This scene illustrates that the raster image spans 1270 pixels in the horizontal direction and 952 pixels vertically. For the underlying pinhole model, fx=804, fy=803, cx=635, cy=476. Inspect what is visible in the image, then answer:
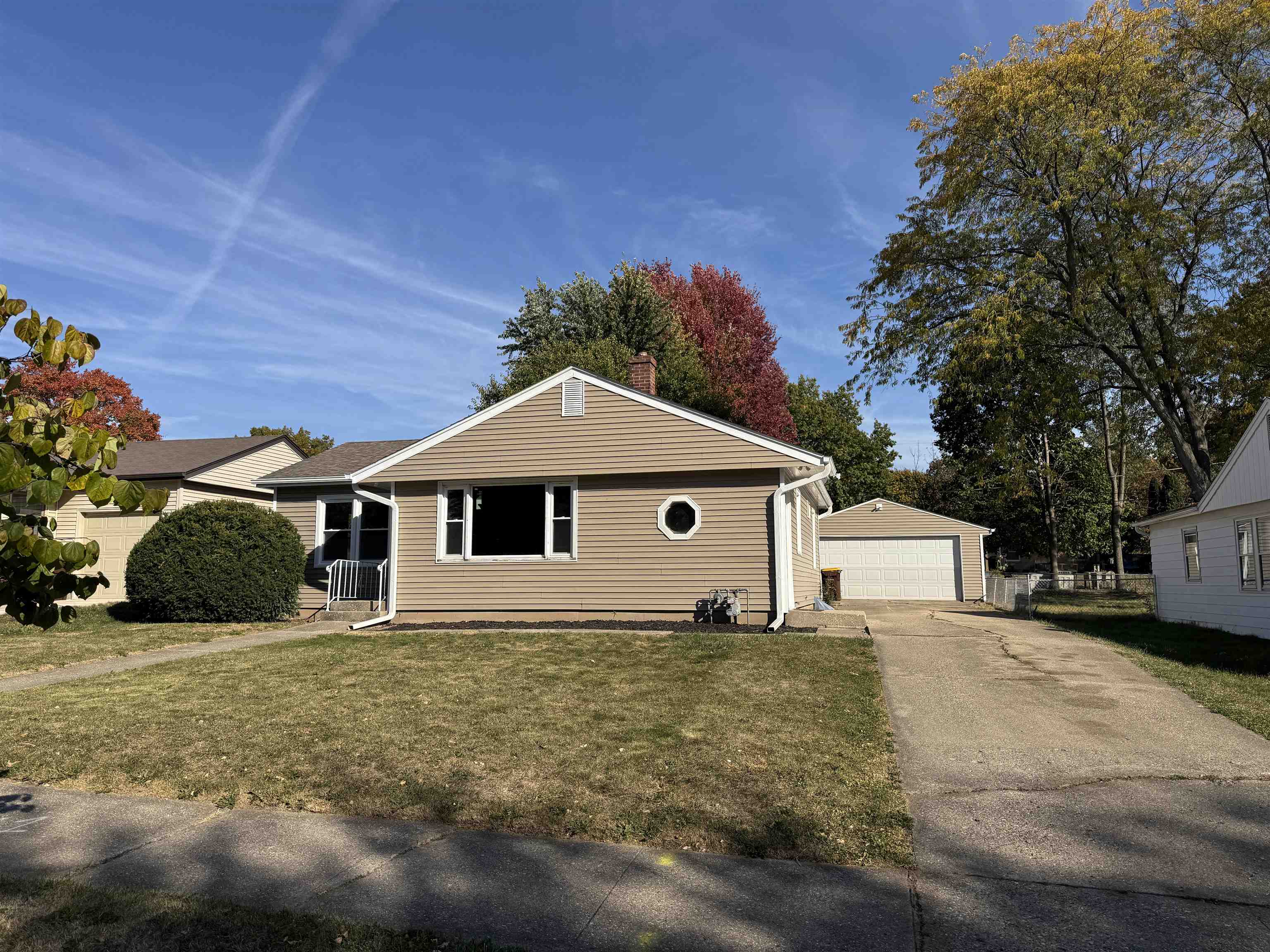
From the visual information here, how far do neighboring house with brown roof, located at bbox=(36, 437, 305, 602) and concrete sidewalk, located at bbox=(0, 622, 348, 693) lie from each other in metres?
5.08

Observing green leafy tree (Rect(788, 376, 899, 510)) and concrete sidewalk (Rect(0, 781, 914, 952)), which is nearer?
concrete sidewalk (Rect(0, 781, 914, 952))

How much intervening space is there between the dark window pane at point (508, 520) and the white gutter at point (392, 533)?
146 centimetres

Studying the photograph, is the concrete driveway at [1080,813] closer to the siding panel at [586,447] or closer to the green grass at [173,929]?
the green grass at [173,929]

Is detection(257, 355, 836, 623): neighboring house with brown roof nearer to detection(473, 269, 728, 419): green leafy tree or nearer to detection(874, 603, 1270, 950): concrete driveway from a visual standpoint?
detection(874, 603, 1270, 950): concrete driveway

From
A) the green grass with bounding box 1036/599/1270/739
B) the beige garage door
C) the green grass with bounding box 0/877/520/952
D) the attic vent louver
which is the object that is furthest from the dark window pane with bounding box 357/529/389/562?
the green grass with bounding box 0/877/520/952

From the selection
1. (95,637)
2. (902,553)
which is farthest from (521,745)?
(902,553)

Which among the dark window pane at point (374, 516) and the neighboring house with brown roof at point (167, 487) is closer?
the dark window pane at point (374, 516)

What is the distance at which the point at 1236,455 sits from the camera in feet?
43.2

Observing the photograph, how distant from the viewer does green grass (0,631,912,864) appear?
4.56m

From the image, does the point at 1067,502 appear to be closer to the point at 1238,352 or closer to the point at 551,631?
the point at 1238,352

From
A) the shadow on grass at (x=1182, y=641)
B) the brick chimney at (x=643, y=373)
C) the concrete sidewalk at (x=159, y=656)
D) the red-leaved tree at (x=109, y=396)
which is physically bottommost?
the shadow on grass at (x=1182, y=641)

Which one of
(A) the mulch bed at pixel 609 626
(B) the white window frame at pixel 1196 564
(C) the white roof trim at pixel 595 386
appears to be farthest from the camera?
(B) the white window frame at pixel 1196 564

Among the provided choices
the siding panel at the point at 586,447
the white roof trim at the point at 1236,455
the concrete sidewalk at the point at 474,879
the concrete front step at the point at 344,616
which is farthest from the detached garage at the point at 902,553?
the concrete sidewalk at the point at 474,879

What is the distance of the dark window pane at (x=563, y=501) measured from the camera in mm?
14664
